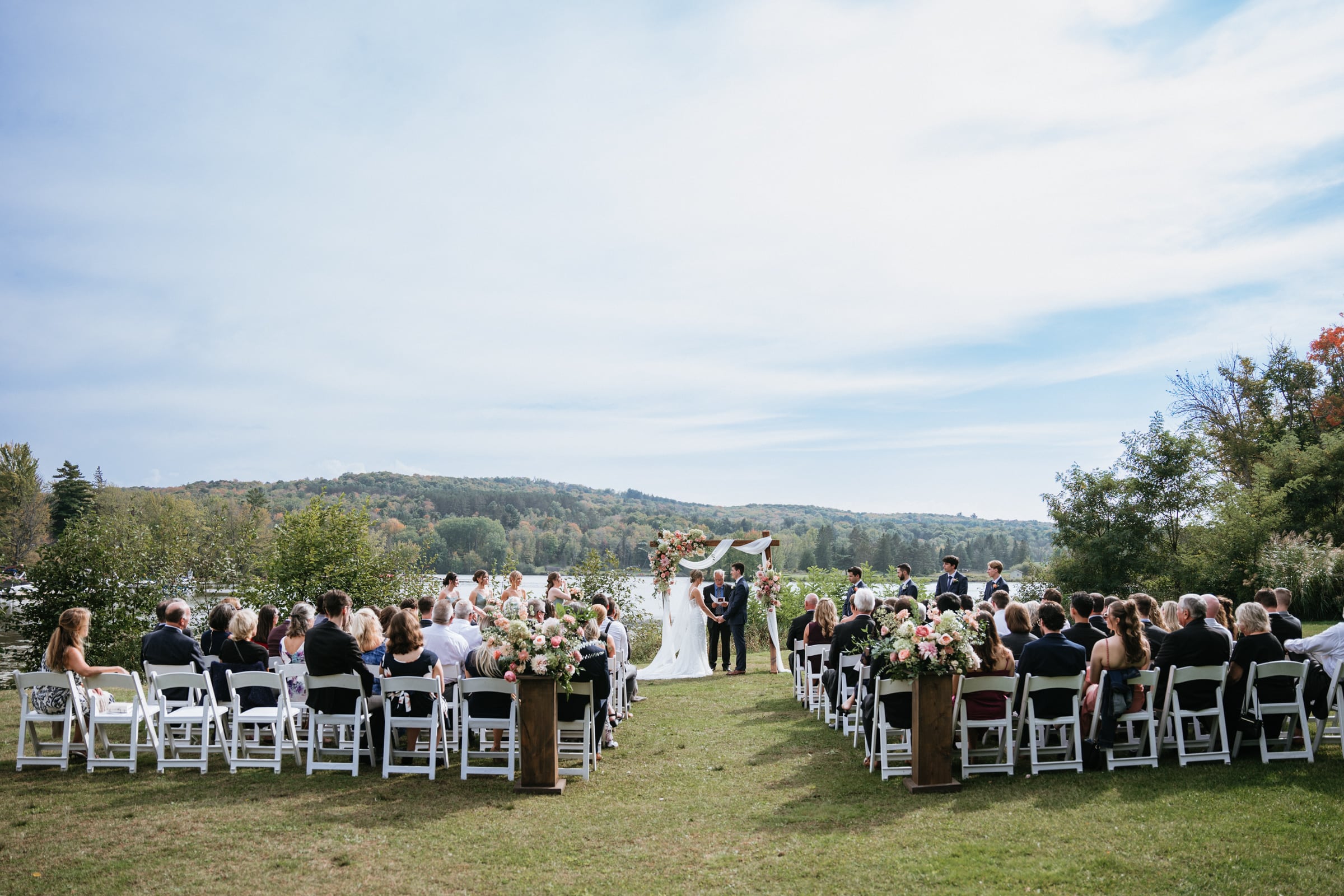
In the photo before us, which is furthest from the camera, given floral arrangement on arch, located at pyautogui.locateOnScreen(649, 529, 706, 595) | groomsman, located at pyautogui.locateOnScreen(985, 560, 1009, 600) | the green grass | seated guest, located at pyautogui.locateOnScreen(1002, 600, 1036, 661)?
floral arrangement on arch, located at pyautogui.locateOnScreen(649, 529, 706, 595)

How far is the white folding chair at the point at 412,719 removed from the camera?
280 inches

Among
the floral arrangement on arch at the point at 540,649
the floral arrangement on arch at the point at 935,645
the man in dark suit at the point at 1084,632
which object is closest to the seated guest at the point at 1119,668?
the man in dark suit at the point at 1084,632

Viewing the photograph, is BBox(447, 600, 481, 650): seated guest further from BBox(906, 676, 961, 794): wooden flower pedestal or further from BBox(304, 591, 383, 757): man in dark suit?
BBox(906, 676, 961, 794): wooden flower pedestal

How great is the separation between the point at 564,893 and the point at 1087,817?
3485mm

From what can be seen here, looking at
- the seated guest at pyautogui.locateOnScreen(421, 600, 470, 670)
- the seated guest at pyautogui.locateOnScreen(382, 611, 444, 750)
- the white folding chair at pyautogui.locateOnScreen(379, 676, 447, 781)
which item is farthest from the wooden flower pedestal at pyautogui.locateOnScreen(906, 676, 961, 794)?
the seated guest at pyautogui.locateOnScreen(421, 600, 470, 670)

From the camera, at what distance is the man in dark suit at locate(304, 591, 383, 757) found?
721 cm

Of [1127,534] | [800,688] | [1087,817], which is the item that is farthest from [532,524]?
[1087,817]

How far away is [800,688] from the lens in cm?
1147

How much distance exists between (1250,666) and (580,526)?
28.4 m

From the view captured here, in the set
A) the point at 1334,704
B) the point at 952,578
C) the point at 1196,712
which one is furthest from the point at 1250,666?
the point at 952,578

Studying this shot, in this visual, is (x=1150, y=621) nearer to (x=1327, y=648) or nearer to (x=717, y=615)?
(x=1327, y=648)

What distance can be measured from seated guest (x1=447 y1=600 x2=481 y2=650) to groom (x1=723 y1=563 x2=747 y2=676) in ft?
21.7

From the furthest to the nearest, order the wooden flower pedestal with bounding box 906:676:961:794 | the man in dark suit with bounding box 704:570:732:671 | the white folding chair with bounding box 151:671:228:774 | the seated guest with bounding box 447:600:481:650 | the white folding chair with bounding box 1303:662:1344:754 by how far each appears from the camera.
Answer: the man in dark suit with bounding box 704:570:732:671 → the seated guest with bounding box 447:600:481:650 → the white folding chair with bounding box 151:671:228:774 → the white folding chair with bounding box 1303:662:1344:754 → the wooden flower pedestal with bounding box 906:676:961:794

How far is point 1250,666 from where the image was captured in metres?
7.03
